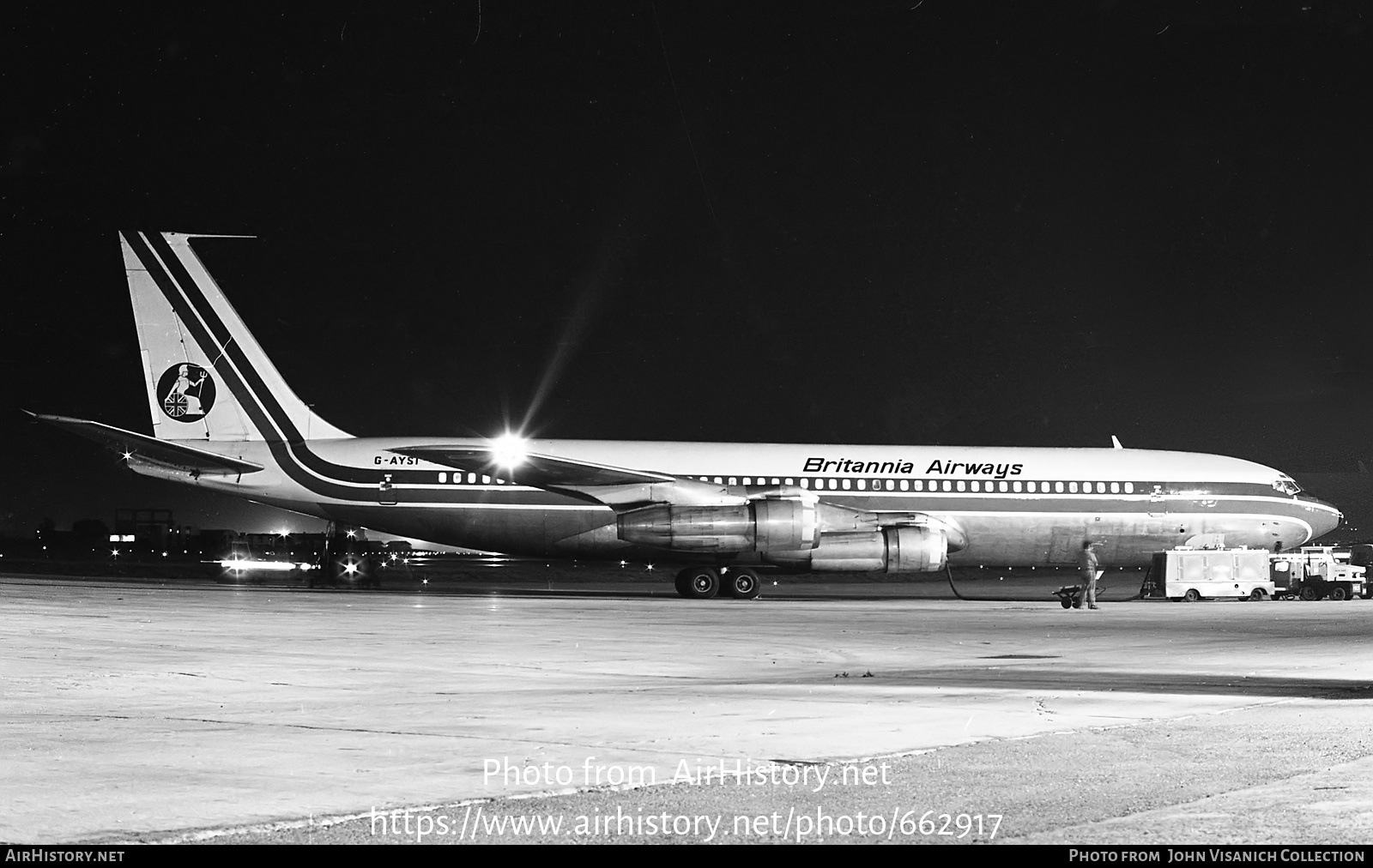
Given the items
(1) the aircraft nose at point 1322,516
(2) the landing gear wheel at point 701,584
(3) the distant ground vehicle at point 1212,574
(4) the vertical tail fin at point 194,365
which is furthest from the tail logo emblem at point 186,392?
(1) the aircraft nose at point 1322,516

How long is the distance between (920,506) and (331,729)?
27.9m

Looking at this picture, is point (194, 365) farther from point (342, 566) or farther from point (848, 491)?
point (848, 491)

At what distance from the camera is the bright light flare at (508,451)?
3369 centimetres

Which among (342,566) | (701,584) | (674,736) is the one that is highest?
(342,566)

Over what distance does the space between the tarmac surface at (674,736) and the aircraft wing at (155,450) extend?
41.6 feet

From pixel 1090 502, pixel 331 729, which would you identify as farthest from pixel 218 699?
pixel 1090 502

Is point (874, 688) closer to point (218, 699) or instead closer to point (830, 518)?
point (218, 699)

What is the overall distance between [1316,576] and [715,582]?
1567 cm

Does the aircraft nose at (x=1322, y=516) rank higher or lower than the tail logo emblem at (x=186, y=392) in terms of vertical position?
lower

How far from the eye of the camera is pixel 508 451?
1336 inches

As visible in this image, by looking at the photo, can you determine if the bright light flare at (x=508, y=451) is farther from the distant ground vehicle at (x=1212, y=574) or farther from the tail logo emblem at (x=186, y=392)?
the distant ground vehicle at (x=1212, y=574)

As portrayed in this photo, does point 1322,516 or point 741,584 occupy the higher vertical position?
point 1322,516

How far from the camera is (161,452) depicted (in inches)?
1319

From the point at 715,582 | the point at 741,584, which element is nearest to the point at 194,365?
the point at 715,582
